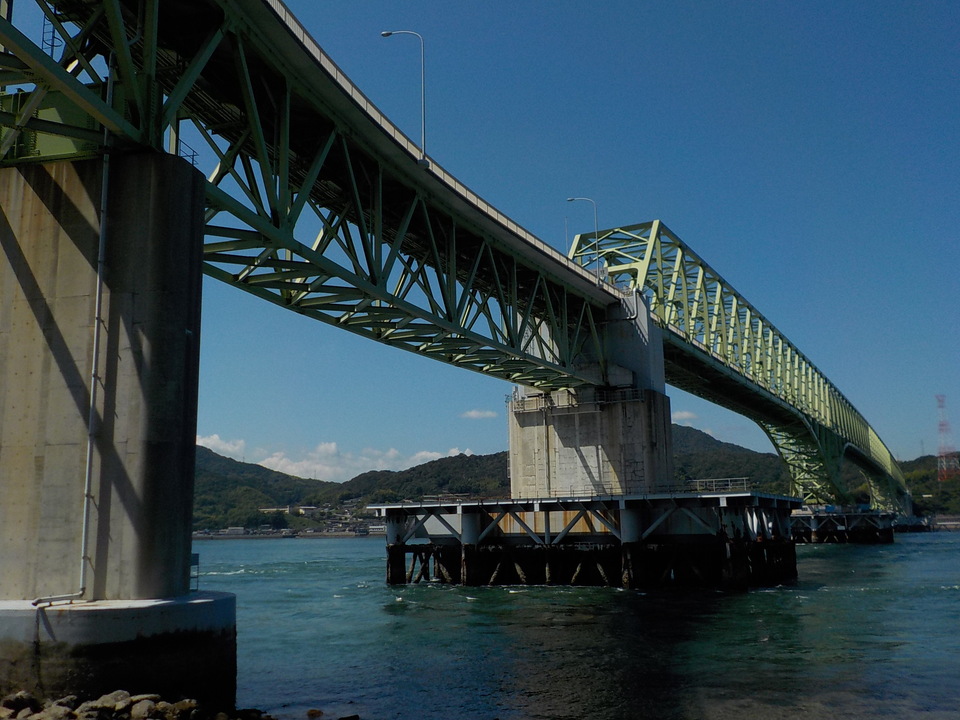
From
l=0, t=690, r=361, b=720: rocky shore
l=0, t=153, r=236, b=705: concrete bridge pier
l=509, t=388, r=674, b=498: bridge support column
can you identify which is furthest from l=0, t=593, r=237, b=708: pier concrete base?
l=509, t=388, r=674, b=498: bridge support column

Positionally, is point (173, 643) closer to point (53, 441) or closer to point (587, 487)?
point (53, 441)

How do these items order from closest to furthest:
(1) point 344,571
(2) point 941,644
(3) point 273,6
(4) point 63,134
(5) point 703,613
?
(4) point 63,134 → (3) point 273,6 → (2) point 941,644 → (5) point 703,613 → (1) point 344,571

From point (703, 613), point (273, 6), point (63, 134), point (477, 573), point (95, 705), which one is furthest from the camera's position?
point (477, 573)

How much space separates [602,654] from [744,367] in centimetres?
7469

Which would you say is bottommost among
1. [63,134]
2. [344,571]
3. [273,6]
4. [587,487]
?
[344,571]

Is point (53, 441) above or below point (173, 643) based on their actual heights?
above

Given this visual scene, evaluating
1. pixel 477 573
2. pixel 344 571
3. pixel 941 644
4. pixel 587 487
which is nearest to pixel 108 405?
pixel 941 644

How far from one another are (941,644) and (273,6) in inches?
1086

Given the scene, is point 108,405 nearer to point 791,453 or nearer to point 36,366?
point 36,366

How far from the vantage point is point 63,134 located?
17.0m

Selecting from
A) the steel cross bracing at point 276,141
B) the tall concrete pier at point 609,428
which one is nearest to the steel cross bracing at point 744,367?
the tall concrete pier at point 609,428

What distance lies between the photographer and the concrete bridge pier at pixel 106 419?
51.7 ft

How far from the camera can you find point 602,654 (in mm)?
25219

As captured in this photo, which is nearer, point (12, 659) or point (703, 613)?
point (12, 659)
